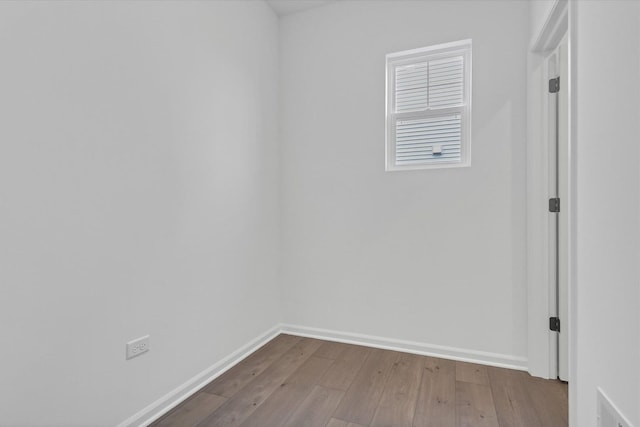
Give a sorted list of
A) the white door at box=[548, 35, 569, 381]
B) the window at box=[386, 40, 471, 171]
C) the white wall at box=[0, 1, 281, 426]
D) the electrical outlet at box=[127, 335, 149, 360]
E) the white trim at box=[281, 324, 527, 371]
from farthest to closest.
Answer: the window at box=[386, 40, 471, 171] < the white trim at box=[281, 324, 527, 371] < the white door at box=[548, 35, 569, 381] < the electrical outlet at box=[127, 335, 149, 360] < the white wall at box=[0, 1, 281, 426]

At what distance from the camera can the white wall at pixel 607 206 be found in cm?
97

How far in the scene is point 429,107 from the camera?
2537 millimetres

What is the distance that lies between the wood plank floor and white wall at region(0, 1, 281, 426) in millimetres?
250

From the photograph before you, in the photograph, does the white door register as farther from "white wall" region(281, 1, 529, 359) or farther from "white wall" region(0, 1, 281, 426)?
"white wall" region(0, 1, 281, 426)

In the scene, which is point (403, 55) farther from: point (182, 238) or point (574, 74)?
point (182, 238)

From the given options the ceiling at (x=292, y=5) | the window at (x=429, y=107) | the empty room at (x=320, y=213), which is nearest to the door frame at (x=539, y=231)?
the empty room at (x=320, y=213)

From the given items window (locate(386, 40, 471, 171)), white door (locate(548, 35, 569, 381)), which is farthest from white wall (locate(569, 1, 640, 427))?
window (locate(386, 40, 471, 171))

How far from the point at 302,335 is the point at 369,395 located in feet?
3.39

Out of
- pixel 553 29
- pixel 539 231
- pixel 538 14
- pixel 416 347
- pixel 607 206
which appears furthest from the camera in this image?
pixel 416 347

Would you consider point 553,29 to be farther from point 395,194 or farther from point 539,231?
point 395,194

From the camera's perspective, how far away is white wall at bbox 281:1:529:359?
2246 millimetres

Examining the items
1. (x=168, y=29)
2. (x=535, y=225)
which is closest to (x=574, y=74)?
(x=535, y=225)

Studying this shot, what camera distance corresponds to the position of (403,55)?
100 inches

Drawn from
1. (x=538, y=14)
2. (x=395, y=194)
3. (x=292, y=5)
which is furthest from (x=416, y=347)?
(x=292, y=5)
